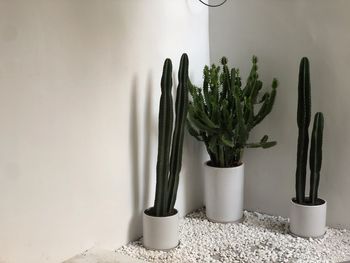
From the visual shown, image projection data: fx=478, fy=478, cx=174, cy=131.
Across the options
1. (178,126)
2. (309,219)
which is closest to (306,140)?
(309,219)

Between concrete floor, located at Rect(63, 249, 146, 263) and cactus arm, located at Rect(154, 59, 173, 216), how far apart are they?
1.22 feet

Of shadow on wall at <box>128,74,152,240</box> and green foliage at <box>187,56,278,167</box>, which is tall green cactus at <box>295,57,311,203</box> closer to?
green foliage at <box>187,56,278,167</box>

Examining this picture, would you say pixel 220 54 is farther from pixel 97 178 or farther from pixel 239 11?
pixel 97 178

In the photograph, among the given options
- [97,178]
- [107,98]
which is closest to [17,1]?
[107,98]

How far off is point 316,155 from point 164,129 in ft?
2.54

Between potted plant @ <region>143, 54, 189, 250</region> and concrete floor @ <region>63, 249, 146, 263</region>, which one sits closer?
concrete floor @ <region>63, 249, 146, 263</region>

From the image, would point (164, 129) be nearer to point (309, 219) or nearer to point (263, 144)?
point (263, 144)

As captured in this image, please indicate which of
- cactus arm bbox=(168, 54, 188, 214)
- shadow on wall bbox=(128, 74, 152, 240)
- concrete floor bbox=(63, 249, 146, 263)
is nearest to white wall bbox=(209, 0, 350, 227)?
cactus arm bbox=(168, 54, 188, 214)

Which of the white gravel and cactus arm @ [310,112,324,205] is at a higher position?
cactus arm @ [310,112,324,205]

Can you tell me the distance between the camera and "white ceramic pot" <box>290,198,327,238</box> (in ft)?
7.90

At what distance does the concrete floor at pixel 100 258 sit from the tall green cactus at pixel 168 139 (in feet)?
1.11

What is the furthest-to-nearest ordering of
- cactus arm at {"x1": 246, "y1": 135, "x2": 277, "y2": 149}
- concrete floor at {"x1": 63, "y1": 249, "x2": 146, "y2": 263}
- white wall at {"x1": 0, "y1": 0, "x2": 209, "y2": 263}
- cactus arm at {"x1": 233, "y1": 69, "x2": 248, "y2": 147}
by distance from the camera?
cactus arm at {"x1": 246, "y1": 135, "x2": 277, "y2": 149} → cactus arm at {"x1": 233, "y1": 69, "x2": 248, "y2": 147} → concrete floor at {"x1": 63, "y1": 249, "x2": 146, "y2": 263} → white wall at {"x1": 0, "y1": 0, "x2": 209, "y2": 263}

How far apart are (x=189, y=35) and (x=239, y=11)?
0.32 metres

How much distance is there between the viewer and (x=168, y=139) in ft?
7.47
